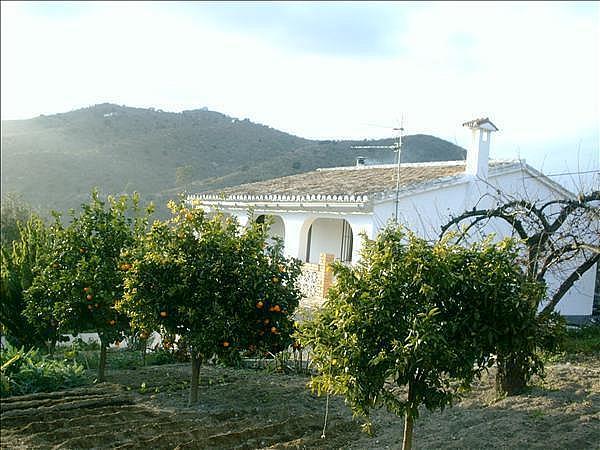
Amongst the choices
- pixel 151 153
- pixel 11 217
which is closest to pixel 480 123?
pixel 11 217

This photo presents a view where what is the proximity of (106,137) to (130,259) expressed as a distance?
145ft

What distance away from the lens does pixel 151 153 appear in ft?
152

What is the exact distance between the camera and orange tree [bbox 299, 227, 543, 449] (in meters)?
4.68

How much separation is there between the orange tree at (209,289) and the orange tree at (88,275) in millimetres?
1068

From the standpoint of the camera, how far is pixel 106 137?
49.6 meters

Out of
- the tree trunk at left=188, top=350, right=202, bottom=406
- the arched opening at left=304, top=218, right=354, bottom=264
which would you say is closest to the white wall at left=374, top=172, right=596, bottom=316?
the arched opening at left=304, top=218, right=354, bottom=264

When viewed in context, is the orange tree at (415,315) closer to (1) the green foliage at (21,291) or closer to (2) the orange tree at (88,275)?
(2) the orange tree at (88,275)

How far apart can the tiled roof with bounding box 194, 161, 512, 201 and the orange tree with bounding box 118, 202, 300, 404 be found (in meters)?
5.90

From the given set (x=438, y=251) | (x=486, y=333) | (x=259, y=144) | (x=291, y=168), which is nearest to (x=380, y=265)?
(x=438, y=251)

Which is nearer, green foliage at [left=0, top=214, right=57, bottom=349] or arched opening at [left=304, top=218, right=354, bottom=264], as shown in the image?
green foliage at [left=0, top=214, right=57, bottom=349]

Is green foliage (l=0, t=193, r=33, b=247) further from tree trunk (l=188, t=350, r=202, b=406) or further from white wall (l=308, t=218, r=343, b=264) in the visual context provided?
tree trunk (l=188, t=350, r=202, b=406)

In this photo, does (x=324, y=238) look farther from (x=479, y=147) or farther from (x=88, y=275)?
(x=88, y=275)

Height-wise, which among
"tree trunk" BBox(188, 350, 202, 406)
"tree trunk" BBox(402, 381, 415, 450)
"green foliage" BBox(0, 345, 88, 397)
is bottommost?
"green foliage" BBox(0, 345, 88, 397)

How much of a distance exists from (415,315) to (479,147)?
443 inches
